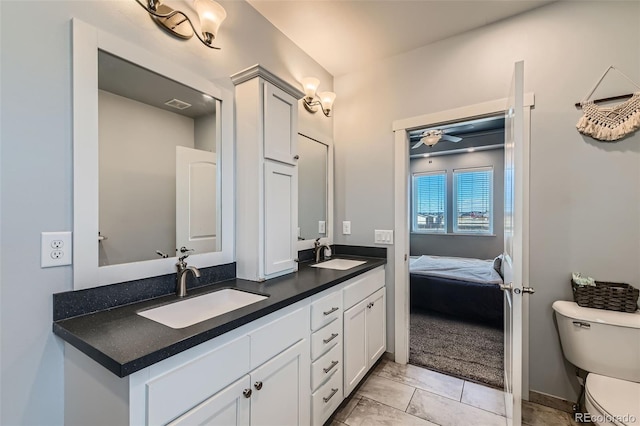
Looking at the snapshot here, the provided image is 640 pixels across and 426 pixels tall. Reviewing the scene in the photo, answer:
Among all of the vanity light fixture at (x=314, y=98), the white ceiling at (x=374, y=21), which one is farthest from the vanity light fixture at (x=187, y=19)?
the vanity light fixture at (x=314, y=98)

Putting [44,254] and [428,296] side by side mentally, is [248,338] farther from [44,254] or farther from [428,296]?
[428,296]

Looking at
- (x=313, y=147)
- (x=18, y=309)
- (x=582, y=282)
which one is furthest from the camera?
(x=313, y=147)

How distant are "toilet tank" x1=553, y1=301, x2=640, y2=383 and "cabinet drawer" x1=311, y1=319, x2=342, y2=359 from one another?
136 centimetres

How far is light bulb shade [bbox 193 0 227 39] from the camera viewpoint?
55.1 inches

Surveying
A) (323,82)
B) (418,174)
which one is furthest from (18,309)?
(418,174)

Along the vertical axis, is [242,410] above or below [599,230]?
below

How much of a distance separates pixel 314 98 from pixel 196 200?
4.61ft

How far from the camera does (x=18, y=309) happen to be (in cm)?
93

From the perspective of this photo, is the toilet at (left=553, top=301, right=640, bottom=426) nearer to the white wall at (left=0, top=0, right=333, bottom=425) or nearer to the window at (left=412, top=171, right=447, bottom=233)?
the white wall at (left=0, top=0, right=333, bottom=425)

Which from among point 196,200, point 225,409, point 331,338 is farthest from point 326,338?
point 196,200

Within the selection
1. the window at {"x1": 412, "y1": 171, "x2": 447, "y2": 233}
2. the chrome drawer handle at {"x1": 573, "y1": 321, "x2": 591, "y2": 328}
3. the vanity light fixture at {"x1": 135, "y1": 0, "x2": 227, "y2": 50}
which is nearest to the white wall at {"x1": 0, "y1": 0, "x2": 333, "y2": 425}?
the vanity light fixture at {"x1": 135, "y1": 0, "x2": 227, "y2": 50}

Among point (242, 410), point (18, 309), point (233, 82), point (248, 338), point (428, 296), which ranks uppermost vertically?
point (233, 82)

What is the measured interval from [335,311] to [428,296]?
2.10 m

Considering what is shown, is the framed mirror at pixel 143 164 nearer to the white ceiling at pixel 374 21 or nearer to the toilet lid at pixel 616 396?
the white ceiling at pixel 374 21
